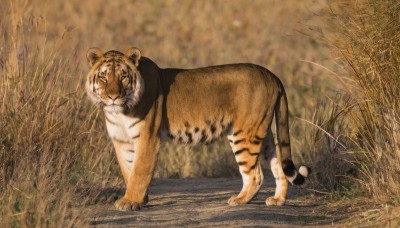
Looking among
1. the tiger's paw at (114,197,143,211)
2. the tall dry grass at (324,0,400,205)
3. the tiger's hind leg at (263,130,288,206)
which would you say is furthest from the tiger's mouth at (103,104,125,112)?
the tall dry grass at (324,0,400,205)

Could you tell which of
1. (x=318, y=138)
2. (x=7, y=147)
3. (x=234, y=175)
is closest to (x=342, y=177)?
(x=318, y=138)

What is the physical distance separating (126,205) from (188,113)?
1.12 meters

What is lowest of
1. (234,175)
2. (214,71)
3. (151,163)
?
(234,175)

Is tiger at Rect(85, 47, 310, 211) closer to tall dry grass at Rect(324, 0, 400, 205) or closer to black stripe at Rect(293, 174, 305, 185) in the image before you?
black stripe at Rect(293, 174, 305, 185)

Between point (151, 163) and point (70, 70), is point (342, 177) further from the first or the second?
point (70, 70)

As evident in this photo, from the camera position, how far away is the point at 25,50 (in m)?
10.1

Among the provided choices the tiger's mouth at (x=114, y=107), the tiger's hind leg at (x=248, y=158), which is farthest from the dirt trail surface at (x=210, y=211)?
the tiger's mouth at (x=114, y=107)

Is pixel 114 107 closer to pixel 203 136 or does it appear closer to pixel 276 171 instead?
pixel 203 136

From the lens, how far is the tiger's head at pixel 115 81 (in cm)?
895

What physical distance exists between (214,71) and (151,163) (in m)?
1.10

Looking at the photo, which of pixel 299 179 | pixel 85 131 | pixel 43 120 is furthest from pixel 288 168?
pixel 43 120

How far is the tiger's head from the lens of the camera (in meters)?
8.95

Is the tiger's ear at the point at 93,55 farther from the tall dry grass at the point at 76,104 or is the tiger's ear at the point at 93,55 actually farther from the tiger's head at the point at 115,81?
the tall dry grass at the point at 76,104

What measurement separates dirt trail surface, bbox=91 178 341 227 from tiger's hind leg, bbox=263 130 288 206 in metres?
0.09
